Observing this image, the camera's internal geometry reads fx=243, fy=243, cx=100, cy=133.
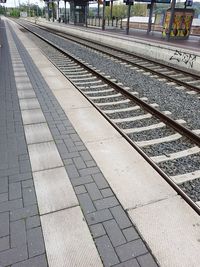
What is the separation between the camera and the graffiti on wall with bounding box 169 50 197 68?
13.4 metres

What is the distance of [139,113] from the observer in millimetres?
7008

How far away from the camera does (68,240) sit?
9.56 ft

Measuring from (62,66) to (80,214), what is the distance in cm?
Answer: 1111

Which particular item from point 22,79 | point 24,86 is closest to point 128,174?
point 24,86

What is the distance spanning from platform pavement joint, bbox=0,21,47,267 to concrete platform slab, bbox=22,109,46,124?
342 mm

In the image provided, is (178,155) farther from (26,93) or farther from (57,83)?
(57,83)

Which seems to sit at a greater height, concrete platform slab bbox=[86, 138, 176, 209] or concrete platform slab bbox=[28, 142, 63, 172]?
concrete platform slab bbox=[28, 142, 63, 172]

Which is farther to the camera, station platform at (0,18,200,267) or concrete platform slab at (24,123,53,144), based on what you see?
concrete platform slab at (24,123,53,144)

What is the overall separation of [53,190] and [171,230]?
1769mm

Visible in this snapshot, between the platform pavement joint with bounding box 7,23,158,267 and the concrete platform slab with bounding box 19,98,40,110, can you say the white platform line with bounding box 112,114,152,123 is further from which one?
the concrete platform slab with bounding box 19,98,40,110

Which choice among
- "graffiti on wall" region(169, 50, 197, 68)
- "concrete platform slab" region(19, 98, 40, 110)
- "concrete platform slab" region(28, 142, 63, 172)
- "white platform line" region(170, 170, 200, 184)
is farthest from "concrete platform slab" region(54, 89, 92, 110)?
"graffiti on wall" region(169, 50, 197, 68)

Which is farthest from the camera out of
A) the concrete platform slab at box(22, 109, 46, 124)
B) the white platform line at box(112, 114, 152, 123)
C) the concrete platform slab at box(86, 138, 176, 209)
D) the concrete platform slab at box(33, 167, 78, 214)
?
the white platform line at box(112, 114, 152, 123)

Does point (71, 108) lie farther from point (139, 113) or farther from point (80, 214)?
point (80, 214)

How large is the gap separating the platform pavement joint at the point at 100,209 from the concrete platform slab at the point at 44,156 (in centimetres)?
12
